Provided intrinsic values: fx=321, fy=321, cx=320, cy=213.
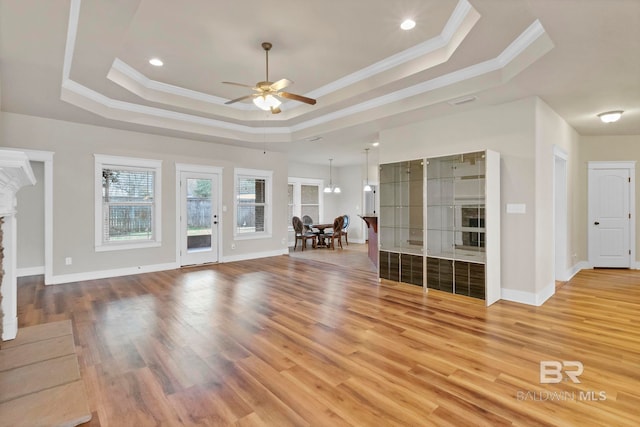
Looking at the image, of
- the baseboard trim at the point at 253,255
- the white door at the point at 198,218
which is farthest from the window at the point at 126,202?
the baseboard trim at the point at 253,255

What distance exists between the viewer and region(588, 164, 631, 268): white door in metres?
6.42

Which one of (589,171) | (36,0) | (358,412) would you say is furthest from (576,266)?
(36,0)

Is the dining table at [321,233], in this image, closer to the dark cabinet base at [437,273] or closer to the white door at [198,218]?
the white door at [198,218]

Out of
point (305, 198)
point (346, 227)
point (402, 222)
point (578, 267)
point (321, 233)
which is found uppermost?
point (305, 198)

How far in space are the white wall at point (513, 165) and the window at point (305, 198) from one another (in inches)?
260

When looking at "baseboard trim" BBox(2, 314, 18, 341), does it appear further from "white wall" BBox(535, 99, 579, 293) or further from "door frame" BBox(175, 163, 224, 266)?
"white wall" BBox(535, 99, 579, 293)

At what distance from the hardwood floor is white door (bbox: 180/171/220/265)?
1952mm

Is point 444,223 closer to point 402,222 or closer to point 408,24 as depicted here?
point 402,222

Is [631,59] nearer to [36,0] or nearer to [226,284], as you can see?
[36,0]

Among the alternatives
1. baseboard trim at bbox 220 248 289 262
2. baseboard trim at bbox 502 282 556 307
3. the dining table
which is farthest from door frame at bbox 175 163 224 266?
baseboard trim at bbox 502 282 556 307

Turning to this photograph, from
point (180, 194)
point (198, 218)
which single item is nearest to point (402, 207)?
point (198, 218)

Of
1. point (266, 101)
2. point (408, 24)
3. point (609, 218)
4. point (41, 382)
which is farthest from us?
point (609, 218)

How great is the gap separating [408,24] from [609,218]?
20.3 ft

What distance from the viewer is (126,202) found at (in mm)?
6023
